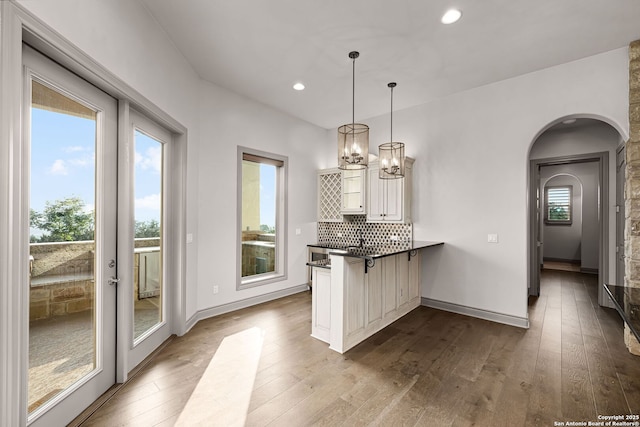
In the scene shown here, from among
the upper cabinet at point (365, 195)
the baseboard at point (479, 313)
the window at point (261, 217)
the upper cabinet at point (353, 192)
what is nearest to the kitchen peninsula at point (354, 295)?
the baseboard at point (479, 313)

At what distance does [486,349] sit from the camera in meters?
2.94

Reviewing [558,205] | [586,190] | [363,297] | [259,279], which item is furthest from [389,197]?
[558,205]

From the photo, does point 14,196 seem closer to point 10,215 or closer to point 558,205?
point 10,215

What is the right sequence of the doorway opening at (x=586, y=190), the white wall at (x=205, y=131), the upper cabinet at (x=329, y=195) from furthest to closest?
the upper cabinet at (x=329, y=195), the doorway opening at (x=586, y=190), the white wall at (x=205, y=131)

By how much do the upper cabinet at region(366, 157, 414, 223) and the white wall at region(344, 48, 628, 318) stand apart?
193 mm

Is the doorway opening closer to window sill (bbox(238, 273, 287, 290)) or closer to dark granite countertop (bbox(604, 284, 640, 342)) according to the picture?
dark granite countertop (bbox(604, 284, 640, 342))

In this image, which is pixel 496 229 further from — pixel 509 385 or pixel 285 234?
pixel 285 234

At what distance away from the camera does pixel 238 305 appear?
4137 millimetres

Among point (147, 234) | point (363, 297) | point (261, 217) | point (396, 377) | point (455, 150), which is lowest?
point (396, 377)

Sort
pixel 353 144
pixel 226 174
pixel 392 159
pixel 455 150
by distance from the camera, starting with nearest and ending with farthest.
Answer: pixel 353 144
pixel 392 159
pixel 226 174
pixel 455 150

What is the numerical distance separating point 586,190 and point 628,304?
810cm

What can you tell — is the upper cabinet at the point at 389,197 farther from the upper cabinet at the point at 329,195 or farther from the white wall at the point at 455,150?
the upper cabinet at the point at 329,195

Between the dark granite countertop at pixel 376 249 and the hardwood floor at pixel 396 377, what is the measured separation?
976 millimetres

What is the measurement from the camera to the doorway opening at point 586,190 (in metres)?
4.14
